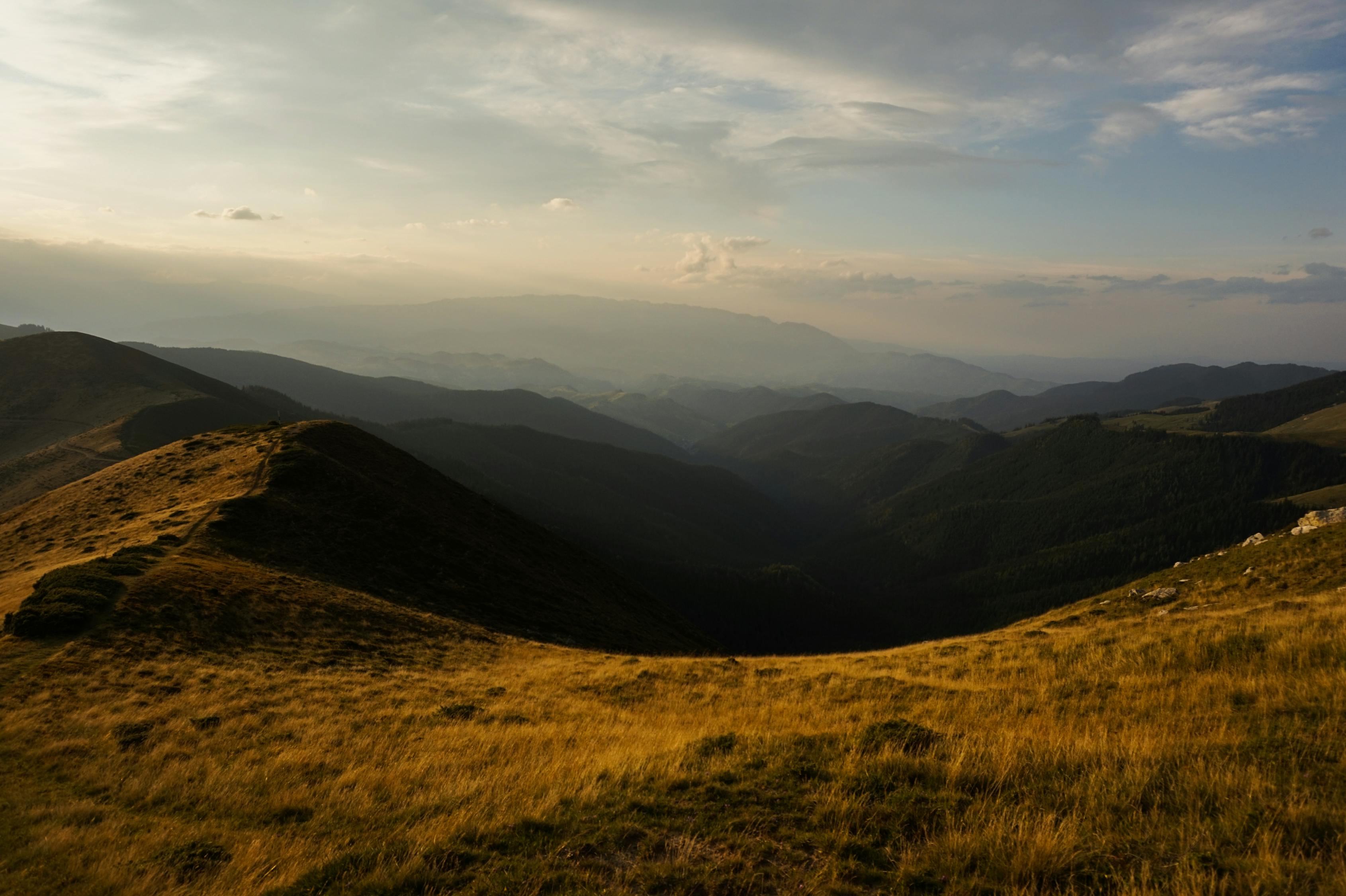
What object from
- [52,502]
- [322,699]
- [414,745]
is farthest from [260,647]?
[52,502]

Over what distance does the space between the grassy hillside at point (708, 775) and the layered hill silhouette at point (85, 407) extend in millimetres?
90456

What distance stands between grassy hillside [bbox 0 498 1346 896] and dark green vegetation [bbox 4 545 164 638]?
0.88 m

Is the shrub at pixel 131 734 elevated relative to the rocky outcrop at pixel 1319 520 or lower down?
lower down

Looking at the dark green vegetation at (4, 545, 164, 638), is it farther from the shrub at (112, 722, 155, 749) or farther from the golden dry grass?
the shrub at (112, 722, 155, 749)

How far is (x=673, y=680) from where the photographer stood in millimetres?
23094

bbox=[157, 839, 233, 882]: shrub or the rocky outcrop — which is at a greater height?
the rocky outcrop

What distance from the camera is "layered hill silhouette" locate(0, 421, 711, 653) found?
24.6 metres

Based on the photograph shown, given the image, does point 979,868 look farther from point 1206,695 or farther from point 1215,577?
point 1215,577

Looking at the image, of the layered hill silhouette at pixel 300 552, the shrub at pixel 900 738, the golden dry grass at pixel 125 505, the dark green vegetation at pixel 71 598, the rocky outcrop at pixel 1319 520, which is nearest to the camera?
the shrub at pixel 900 738

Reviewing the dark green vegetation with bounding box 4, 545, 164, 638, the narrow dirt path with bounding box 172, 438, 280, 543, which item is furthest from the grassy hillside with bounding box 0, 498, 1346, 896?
the narrow dirt path with bounding box 172, 438, 280, 543

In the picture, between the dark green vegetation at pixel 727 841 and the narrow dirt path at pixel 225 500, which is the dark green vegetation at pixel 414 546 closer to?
the narrow dirt path at pixel 225 500

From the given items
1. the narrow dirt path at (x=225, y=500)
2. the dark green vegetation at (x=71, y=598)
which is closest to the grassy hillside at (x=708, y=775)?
the dark green vegetation at (x=71, y=598)

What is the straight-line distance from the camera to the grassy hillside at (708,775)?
753 cm

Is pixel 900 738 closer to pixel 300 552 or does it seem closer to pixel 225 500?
pixel 300 552
